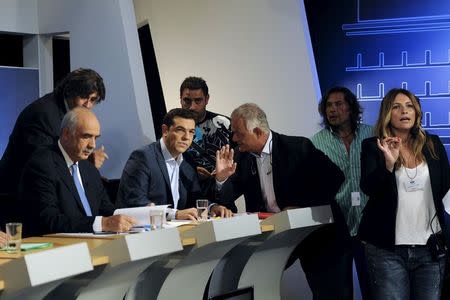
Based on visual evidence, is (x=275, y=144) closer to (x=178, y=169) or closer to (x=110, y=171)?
(x=178, y=169)

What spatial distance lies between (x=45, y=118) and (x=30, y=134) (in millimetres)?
141

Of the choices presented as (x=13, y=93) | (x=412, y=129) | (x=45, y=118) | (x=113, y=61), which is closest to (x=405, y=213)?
(x=412, y=129)

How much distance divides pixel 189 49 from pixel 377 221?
345 centimetres

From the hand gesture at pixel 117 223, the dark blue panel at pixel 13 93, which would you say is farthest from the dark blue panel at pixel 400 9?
the hand gesture at pixel 117 223

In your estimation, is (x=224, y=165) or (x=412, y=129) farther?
(x=224, y=165)

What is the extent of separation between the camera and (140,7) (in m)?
8.15

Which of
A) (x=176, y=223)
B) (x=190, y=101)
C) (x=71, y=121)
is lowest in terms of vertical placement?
(x=176, y=223)

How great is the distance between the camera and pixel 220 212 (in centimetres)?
531

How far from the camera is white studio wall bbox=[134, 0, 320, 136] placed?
727 centimetres

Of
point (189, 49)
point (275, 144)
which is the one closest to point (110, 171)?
point (189, 49)

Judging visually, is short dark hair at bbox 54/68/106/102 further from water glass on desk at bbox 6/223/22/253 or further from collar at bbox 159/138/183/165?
water glass on desk at bbox 6/223/22/253

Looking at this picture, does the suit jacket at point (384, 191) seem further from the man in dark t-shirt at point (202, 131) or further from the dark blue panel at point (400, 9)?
the dark blue panel at point (400, 9)

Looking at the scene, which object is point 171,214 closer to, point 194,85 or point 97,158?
point 97,158

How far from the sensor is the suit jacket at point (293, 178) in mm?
5574
